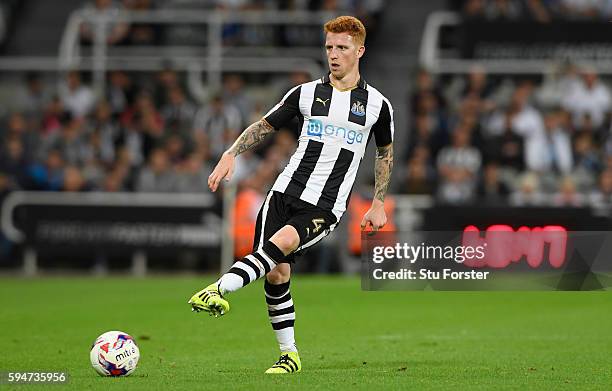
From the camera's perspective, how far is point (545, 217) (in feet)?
66.8

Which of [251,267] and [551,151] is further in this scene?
[551,151]

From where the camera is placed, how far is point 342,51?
29.8 ft

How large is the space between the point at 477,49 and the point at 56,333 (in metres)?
13.4

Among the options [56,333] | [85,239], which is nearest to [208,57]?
[85,239]

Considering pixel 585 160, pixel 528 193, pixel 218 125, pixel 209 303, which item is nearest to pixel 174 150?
pixel 218 125

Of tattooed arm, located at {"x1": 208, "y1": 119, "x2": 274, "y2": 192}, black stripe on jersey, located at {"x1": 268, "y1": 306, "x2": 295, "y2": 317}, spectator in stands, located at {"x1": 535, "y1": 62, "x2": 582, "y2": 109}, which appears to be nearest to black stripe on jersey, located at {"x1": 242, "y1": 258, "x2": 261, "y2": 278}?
tattooed arm, located at {"x1": 208, "y1": 119, "x2": 274, "y2": 192}

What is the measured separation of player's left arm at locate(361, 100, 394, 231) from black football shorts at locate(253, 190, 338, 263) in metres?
0.35

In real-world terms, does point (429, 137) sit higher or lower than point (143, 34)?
lower

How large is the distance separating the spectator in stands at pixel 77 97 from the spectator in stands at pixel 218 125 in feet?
8.16

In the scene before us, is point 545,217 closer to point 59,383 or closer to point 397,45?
point 397,45

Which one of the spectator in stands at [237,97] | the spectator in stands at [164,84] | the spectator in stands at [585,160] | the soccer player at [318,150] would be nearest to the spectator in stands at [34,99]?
the spectator in stands at [164,84]

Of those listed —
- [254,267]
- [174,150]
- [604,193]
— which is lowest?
[604,193]

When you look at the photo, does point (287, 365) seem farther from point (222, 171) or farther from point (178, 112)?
point (178, 112)

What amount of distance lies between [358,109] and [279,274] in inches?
52.2
